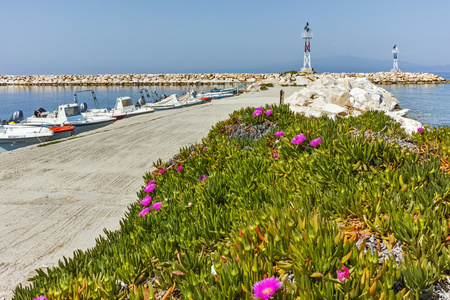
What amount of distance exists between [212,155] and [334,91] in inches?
555

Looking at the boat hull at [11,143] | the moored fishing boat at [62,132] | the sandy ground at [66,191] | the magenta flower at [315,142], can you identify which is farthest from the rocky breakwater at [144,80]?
the magenta flower at [315,142]

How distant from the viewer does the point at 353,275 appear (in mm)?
1924

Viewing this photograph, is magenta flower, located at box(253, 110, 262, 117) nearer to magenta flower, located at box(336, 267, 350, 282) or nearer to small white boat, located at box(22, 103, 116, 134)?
magenta flower, located at box(336, 267, 350, 282)

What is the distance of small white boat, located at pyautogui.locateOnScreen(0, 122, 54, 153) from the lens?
17.8 meters

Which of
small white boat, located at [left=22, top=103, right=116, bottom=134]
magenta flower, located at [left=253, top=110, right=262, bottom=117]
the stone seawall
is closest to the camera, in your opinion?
magenta flower, located at [left=253, top=110, right=262, bottom=117]

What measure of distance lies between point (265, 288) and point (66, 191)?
20.5ft

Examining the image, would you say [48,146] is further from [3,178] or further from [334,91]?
[334,91]

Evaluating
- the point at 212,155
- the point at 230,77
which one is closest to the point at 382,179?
the point at 212,155

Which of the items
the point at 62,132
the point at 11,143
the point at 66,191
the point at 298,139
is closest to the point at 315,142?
the point at 298,139

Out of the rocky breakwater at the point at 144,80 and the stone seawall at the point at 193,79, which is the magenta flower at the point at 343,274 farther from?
the rocky breakwater at the point at 144,80

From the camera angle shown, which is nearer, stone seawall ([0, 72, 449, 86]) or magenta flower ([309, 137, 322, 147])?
magenta flower ([309, 137, 322, 147])

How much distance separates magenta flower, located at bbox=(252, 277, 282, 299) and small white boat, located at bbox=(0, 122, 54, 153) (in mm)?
19005

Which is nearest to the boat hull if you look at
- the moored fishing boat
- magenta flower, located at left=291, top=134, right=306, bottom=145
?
the moored fishing boat

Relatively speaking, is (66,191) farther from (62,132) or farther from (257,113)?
(62,132)
